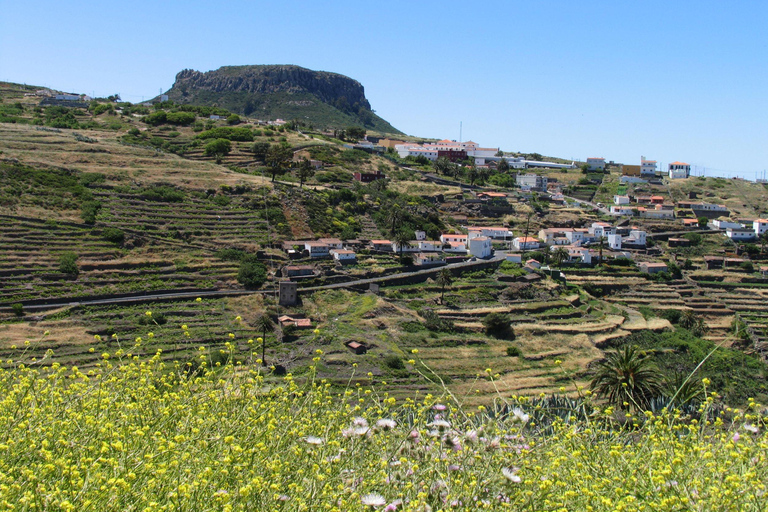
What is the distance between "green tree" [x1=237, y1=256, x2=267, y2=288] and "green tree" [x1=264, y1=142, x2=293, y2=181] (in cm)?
2028

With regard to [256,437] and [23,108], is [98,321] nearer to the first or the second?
[256,437]

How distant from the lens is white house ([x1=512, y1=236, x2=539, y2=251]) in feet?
199

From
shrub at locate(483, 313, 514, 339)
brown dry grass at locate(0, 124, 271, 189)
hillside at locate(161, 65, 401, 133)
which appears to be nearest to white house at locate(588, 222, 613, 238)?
shrub at locate(483, 313, 514, 339)

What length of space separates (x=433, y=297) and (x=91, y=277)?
23655 millimetres

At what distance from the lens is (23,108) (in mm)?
85562

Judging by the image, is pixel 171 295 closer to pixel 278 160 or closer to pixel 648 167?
pixel 278 160

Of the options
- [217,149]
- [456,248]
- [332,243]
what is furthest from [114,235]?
[217,149]

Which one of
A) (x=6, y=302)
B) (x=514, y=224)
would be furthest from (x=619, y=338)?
(x=6, y=302)

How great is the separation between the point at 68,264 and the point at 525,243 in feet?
134

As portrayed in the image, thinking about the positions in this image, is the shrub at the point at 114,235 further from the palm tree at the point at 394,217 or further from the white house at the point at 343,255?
the palm tree at the point at 394,217

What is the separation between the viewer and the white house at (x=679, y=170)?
316 ft

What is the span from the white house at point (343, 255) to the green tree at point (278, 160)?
16.8 m

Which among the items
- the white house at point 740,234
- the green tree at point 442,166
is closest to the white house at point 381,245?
the green tree at point 442,166

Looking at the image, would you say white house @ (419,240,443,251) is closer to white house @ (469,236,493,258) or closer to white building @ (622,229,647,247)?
white house @ (469,236,493,258)
